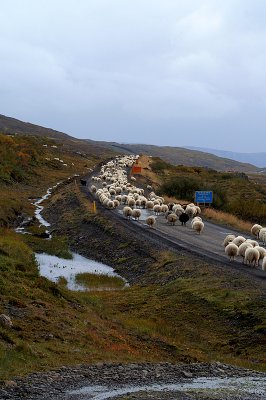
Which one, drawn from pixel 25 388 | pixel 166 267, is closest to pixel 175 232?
pixel 166 267

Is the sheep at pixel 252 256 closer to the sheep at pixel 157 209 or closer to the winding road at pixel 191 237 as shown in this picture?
the winding road at pixel 191 237

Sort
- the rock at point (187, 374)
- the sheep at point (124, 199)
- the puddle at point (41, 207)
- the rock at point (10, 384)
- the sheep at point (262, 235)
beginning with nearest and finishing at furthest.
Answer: the rock at point (10, 384), the rock at point (187, 374), the sheep at point (262, 235), the puddle at point (41, 207), the sheep at point (124, 199)

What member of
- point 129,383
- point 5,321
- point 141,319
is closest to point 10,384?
point 129,383

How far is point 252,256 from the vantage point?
28891 millimetres

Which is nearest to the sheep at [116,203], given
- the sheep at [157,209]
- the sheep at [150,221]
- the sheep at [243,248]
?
the sheep at [157,209]

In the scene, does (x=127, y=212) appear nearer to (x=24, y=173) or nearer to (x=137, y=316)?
(x=137, y=316)

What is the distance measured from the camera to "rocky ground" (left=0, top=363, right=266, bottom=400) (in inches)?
449

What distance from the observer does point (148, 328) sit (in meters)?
21.3

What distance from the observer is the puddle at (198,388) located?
38.8ft

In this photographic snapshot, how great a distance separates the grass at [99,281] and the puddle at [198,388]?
16277 millimetres

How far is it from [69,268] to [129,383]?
2184cm

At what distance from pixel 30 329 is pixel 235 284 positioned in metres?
11.9

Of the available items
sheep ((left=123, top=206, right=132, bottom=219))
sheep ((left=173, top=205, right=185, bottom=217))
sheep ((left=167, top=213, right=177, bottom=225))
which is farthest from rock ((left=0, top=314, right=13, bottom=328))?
sheep ((left=173, top=205, right=185, bottom=217))

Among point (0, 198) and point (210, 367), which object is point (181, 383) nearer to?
point (210, 367)
